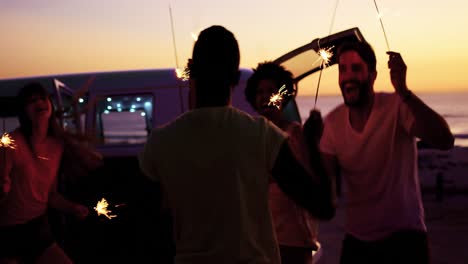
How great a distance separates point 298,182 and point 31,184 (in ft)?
9.15

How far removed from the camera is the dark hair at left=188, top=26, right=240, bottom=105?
241 cm

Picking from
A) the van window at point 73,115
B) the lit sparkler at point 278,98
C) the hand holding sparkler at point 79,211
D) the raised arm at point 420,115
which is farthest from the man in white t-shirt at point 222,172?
the van window at point 73,115

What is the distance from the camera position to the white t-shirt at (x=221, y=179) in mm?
2322

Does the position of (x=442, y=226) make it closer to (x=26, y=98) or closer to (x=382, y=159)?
(x=382, y=159)

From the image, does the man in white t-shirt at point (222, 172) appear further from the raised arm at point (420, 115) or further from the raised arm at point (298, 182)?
the raised arm at point (420, 115)

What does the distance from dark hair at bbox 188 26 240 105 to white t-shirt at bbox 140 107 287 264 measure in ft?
0.22

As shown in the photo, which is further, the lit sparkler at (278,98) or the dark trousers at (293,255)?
the lit sparkler at (278,98)

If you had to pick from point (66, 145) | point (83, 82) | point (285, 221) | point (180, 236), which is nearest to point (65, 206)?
point (66, 145)

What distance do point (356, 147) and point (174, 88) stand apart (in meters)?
5.07

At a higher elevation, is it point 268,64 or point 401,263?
point 268,64

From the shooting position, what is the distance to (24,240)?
15.0ft

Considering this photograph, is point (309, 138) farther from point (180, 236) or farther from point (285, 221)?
point (285, 221)

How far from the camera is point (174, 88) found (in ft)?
28.2

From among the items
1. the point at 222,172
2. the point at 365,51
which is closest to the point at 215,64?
the point at 222,172
